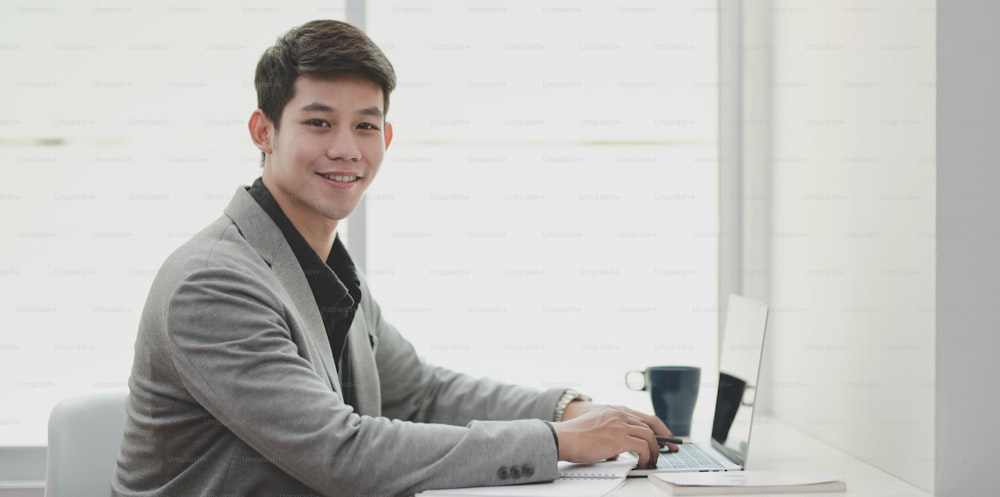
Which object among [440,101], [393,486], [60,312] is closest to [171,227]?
[60,312]

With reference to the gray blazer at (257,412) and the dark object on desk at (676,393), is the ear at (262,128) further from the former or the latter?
the dark object on desk at (676,393)

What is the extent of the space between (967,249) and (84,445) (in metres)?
1.40

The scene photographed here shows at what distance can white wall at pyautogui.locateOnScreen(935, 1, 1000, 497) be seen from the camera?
1.21 metres

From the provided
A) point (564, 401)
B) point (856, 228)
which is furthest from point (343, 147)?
point (856, 228)

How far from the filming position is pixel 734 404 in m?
1.50

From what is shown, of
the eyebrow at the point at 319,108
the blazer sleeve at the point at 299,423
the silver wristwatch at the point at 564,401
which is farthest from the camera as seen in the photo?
the silver wristwatch at the point at 564,401

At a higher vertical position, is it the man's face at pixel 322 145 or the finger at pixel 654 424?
the man's face at pixel 322 145

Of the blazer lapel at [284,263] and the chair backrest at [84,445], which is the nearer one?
the blazer lapel at [284,263]

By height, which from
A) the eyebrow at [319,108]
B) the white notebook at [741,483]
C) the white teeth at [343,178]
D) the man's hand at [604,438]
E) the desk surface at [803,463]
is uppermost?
the eyebrow at [319,108]

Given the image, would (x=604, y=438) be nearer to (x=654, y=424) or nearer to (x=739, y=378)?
(x=654, y=424)

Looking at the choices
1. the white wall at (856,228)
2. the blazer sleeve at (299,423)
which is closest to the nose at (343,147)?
the blazer sleeve at (299,423)

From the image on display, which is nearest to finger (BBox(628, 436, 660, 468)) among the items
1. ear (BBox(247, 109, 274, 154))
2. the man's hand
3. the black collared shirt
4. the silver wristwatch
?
the man's hand

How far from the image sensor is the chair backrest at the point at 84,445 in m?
1.50

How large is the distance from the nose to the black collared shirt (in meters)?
0.12
